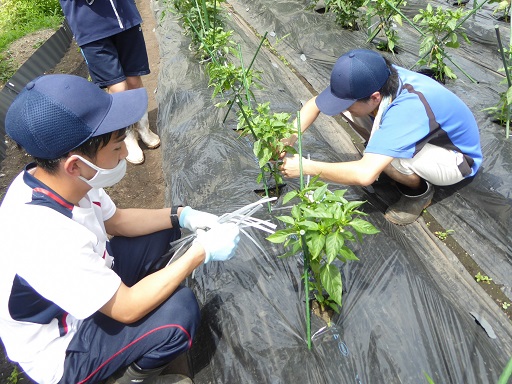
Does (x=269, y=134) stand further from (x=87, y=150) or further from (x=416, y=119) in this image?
(x=87, y=150)

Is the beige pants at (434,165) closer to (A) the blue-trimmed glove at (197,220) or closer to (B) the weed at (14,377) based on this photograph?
(A) the blue-trimmed glove at (197,220)

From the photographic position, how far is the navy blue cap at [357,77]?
193cm

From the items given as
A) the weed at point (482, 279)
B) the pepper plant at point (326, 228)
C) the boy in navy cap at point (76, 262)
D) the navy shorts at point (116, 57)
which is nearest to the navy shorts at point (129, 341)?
the boy in navy cap at point (76, 262)

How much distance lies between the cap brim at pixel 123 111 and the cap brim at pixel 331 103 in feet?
3.00

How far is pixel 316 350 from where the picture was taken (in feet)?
5.21

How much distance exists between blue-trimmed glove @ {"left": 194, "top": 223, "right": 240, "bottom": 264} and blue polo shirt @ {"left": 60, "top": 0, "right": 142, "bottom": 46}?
189 centimetres

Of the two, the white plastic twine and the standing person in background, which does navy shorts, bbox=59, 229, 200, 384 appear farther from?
the standing person in background

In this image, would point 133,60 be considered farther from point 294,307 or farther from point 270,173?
point 294,307

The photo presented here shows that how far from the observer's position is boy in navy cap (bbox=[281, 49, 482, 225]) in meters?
1.96

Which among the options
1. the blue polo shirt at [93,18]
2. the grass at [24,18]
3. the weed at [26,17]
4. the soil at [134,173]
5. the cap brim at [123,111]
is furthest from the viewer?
the weed at [26,17]

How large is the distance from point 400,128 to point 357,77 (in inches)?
12.2

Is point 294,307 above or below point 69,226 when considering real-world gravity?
below

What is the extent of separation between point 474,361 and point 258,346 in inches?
30.6

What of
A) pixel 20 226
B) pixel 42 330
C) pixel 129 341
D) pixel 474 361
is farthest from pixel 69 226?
pixel 474 361
